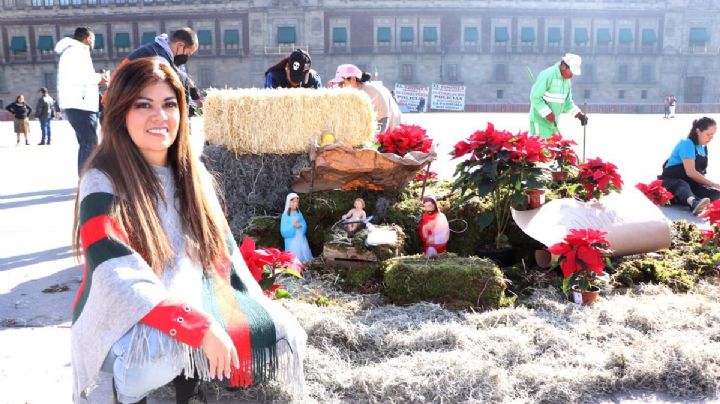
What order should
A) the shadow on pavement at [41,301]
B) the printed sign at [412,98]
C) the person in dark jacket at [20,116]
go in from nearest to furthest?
the shadow on pavement at [41,301] < the person in dark jacket at [20,116] < the printed sign at [412,98]

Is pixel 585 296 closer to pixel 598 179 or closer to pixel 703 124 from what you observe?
pixel 598 179

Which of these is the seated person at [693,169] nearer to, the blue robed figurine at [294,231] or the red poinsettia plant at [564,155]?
the red poinsettia plant at [564,155]

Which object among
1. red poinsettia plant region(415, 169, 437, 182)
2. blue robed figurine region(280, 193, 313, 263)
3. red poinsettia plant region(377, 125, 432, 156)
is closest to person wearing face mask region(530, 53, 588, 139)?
red poinsettia plant region(415, 169, 437, 182)

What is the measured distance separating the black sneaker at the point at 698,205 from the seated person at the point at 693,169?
21 millimetres

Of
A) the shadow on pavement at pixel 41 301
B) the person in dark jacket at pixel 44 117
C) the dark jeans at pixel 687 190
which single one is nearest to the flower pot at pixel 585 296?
the shadow on pavement at pixel 41 301

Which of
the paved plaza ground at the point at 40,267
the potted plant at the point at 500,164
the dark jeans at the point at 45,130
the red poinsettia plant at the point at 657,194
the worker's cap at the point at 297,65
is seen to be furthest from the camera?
the dark jeans at the point at 45,130

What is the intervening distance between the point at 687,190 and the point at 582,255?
419cm

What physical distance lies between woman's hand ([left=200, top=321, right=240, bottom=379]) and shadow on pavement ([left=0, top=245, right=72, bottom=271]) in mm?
3868

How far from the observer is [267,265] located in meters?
3.67

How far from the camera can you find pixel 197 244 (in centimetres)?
252

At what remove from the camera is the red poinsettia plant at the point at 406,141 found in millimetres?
5625

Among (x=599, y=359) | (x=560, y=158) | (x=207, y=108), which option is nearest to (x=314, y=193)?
(x=207, y=108)

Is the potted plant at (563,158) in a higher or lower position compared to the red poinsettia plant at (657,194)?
higher

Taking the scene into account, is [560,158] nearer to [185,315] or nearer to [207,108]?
[207,108]
